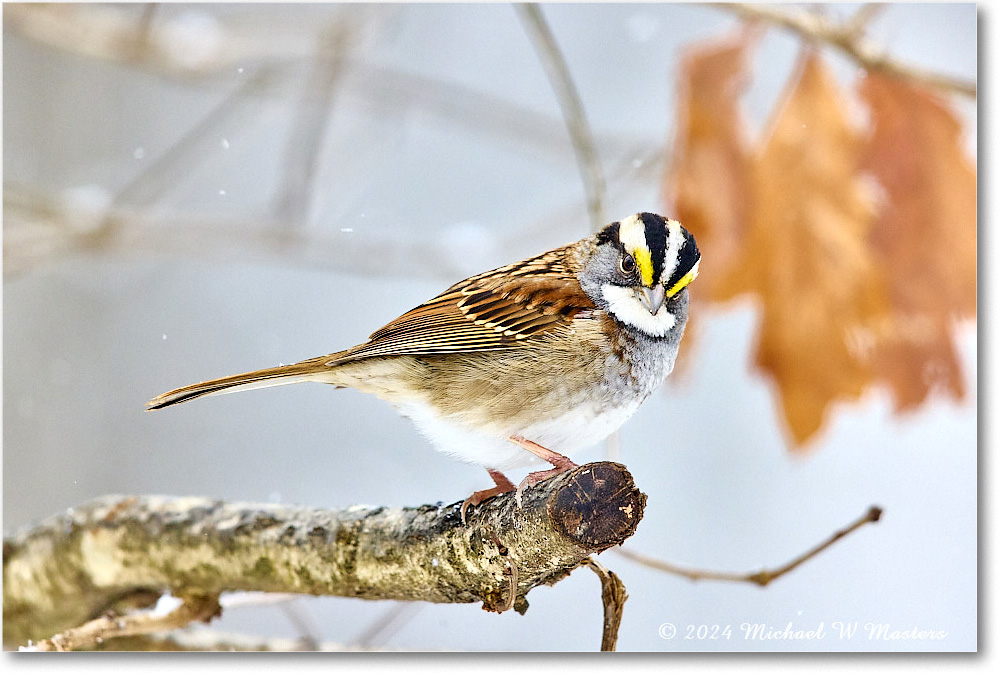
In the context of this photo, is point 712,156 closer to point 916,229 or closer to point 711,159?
point 711,159

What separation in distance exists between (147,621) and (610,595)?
1.08m

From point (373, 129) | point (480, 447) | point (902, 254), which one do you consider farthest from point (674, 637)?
point (373, 129)

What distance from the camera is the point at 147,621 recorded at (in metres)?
1.93

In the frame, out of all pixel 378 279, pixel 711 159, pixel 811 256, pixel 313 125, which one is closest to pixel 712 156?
pixel 711 159

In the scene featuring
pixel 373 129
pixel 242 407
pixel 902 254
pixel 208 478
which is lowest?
pixel 208 478

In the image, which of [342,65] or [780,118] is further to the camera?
[342,65]

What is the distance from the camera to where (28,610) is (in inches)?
81.0

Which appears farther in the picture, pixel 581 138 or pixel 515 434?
pixel 581 138

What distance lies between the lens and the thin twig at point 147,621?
75.4 inches

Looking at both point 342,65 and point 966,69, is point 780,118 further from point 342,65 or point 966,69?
point 342,65

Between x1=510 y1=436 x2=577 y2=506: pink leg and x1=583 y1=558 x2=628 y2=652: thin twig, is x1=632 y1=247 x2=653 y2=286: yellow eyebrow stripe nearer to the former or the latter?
x1=510 y1=436 x2=577 y2=506: pink leg

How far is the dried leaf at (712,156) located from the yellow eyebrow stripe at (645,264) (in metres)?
0.44

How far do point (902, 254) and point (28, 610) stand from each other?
2.30 metres

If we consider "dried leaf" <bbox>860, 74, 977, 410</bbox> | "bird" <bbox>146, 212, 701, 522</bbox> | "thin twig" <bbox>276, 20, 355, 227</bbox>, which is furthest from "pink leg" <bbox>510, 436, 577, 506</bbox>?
"thin twig" <bbox>276, 20, 355, 227</bbox>
